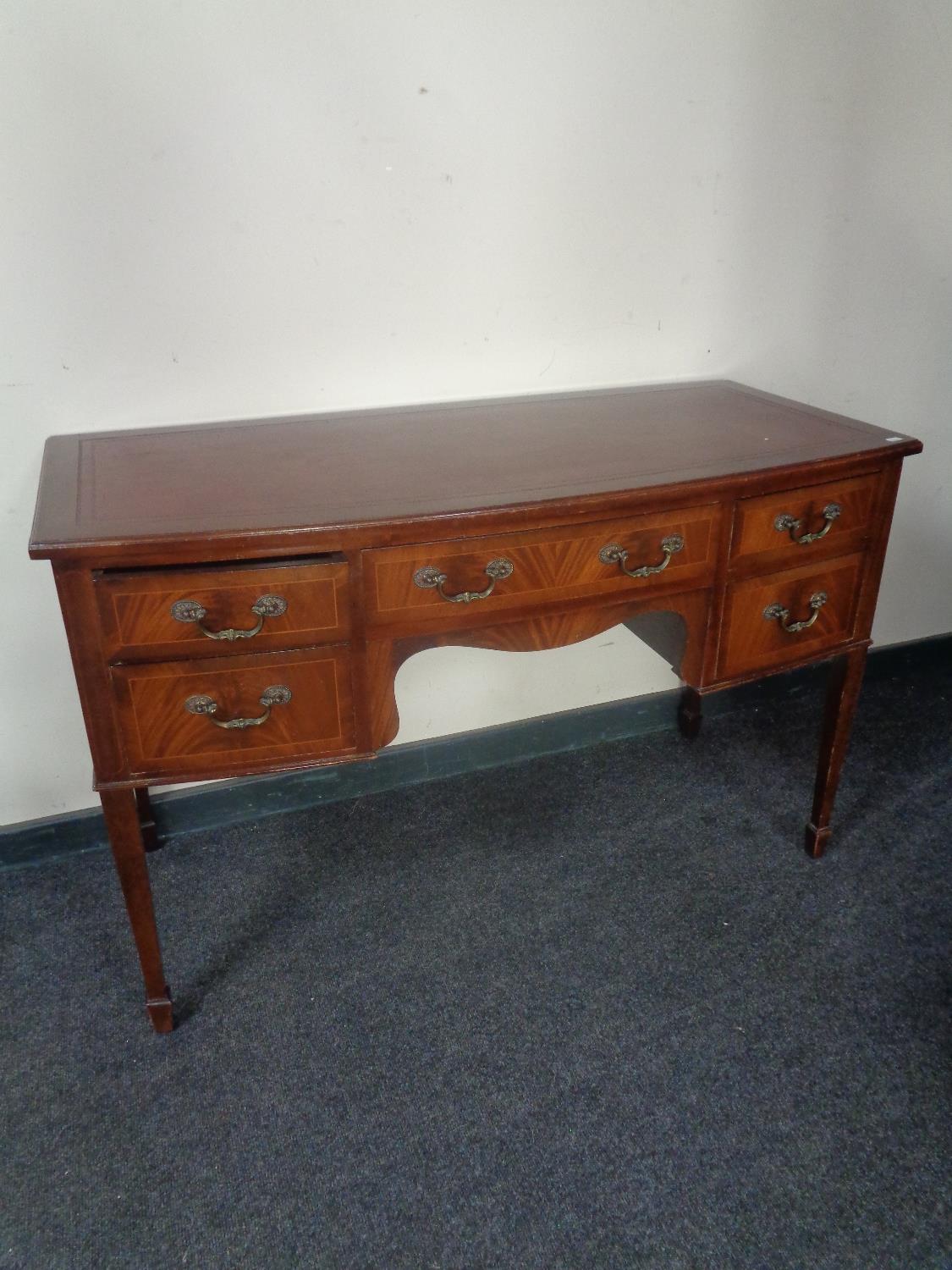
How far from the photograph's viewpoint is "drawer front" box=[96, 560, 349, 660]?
45.6 inches

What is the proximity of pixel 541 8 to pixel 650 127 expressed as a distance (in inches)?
10.7

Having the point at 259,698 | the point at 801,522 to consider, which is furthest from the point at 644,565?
the point at 259,698

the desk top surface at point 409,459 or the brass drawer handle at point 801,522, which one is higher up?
the desk top surface at point 409,459

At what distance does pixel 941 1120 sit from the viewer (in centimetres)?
133

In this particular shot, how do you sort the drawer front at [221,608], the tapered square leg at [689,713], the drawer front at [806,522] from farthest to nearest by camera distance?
1. the tapered square leg at [689,713]
2. the drawer front at [806,522]
3. the drawer front at [221,608]

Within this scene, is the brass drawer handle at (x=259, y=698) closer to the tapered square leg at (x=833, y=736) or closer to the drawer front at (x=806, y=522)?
the drawer front at (x=806, y=522)

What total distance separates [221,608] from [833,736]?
112cm

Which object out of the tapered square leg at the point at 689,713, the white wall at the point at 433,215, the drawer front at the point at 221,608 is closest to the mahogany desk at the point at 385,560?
the drawer front at the point at 221,608

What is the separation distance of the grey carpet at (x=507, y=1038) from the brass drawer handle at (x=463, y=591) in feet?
2.20

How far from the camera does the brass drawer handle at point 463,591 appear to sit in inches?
49.2

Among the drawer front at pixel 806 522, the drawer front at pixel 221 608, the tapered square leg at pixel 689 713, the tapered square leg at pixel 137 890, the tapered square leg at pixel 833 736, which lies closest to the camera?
the drawer front at pixel 221 608

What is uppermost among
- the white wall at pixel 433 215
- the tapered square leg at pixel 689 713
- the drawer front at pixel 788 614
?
the white wall at pixel 433 215

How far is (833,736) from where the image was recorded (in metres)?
1.74

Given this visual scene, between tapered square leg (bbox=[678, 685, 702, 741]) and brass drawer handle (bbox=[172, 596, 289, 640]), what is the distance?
1176mm
